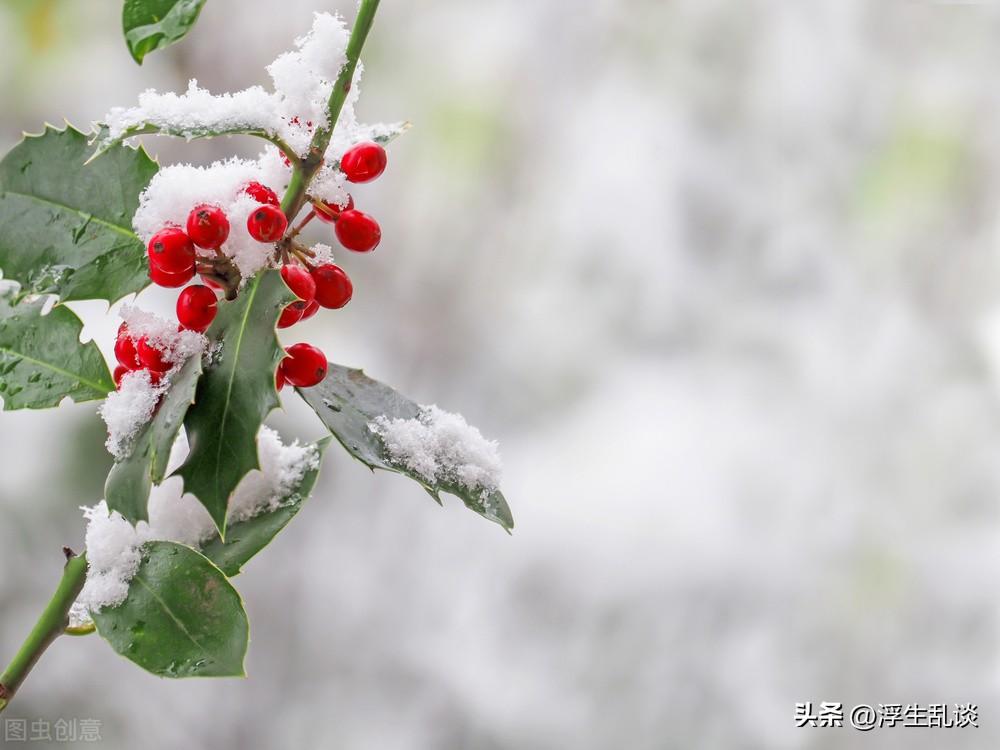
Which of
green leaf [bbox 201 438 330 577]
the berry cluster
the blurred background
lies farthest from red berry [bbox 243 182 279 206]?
the blurred background

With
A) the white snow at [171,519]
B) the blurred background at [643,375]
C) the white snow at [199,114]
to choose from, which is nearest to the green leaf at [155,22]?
the white snow at [199,114]

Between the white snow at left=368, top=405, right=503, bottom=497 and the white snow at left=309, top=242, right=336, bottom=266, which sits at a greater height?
the white snow at left=309, top=242, right=336, bottom=266

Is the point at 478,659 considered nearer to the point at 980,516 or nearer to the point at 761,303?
the point at 761,303

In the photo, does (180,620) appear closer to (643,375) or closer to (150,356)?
(150,356)

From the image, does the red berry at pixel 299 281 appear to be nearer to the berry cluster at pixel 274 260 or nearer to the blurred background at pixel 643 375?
the berry cluster at pixel 274 260

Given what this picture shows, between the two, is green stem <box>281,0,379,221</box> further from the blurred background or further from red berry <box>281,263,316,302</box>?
the blurred background

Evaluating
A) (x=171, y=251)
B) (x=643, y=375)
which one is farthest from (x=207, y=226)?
(x=643, y=375)

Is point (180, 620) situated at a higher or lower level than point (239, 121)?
lower
